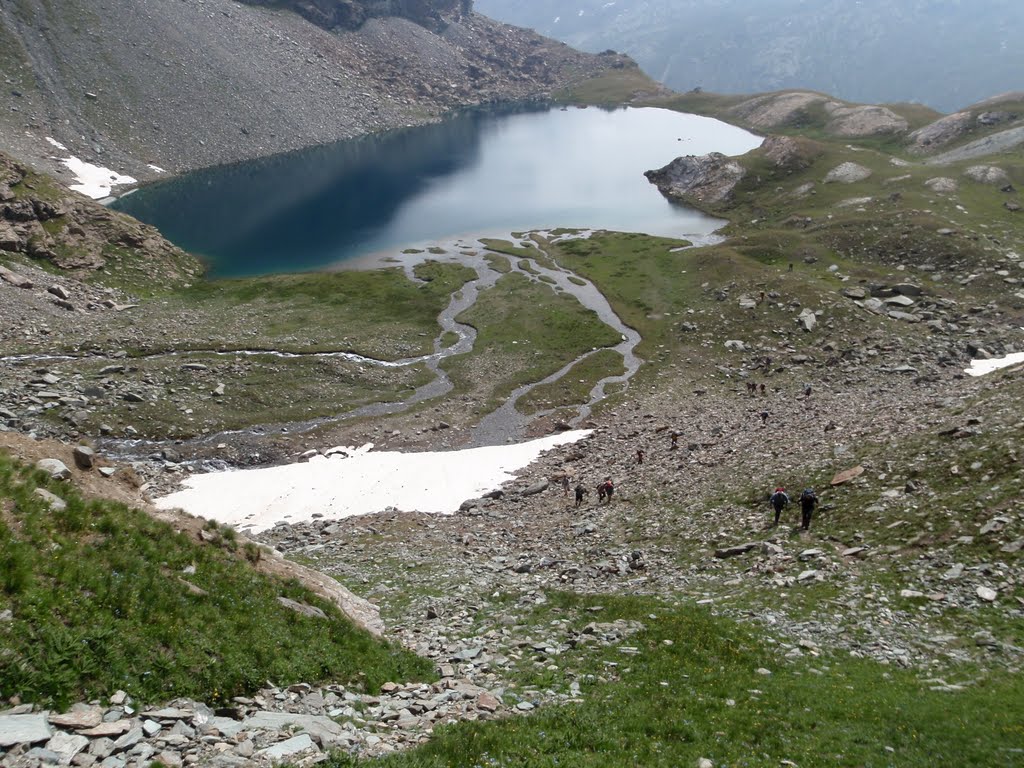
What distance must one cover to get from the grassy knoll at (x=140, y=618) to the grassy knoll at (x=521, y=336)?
165 ft

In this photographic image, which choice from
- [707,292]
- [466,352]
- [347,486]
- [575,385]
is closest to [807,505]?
[347,486]

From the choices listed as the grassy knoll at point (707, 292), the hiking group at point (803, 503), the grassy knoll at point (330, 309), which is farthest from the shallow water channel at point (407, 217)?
the hiking group at point (803, 503)

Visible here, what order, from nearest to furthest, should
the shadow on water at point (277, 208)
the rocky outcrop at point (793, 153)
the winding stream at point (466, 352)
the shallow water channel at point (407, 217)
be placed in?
the winding stream at point (466, 352), the shallow water channel at point (407, 217), the shadow on water at point (277, 208), the rocky outcrop at point (793, 153)

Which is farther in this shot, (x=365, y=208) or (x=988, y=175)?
(x=365, y=208)

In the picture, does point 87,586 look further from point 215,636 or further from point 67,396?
point 67,396

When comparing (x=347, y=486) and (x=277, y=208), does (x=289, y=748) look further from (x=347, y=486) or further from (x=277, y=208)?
(x=277, y=208)

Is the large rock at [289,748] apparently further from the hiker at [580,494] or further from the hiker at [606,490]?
the hiker at [580,494]

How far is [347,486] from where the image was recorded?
4944 cm

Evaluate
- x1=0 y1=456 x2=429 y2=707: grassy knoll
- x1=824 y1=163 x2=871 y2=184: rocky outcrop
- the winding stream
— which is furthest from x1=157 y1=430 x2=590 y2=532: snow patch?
x1=824 y1=163 x2=871 y2=184: rocky outcrop

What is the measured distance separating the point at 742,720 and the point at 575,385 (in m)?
58.2

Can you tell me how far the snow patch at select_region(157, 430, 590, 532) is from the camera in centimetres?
4591

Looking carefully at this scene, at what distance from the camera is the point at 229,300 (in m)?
94.2

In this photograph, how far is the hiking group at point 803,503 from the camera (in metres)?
30.4

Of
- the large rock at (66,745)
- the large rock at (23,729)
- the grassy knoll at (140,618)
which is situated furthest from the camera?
the grassy knoll at (140,618)
